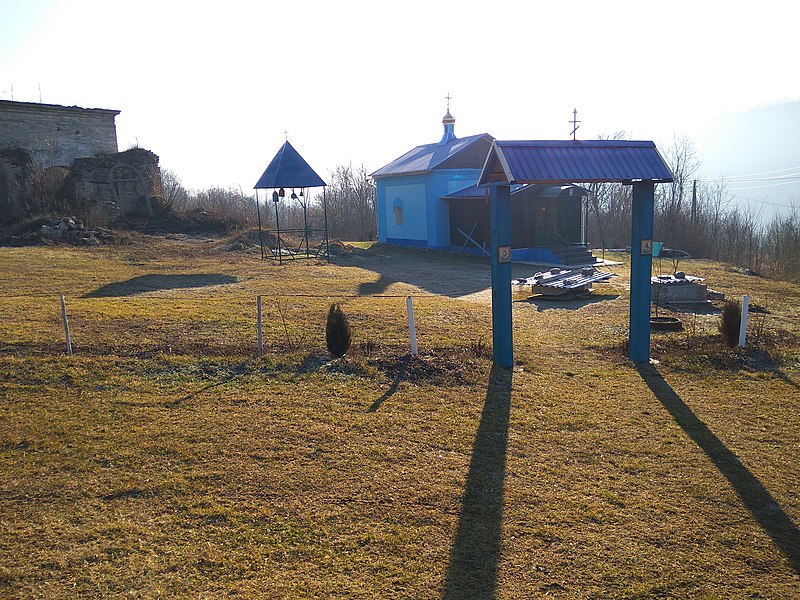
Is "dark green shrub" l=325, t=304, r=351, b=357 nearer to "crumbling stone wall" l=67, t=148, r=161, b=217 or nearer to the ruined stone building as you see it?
the ruined stone building

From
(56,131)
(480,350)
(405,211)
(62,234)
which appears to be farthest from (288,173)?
(56,131)

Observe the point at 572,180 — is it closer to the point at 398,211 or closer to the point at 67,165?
the point at 398,211

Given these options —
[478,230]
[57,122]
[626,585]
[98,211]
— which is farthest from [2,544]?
[57,122]

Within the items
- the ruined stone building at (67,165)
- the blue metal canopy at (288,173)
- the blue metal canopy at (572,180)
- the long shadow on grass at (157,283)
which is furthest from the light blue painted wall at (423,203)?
the blue metal canopy at (572,180)

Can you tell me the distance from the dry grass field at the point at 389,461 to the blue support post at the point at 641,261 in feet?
1.94

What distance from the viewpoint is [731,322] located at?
31.5ft

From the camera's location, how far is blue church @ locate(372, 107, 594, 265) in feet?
76.7

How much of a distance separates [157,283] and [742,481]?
14365mm

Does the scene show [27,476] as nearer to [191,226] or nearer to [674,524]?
[674,524]

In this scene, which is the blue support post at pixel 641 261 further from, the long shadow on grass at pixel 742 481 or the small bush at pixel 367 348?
the small bush at pixel 367 348

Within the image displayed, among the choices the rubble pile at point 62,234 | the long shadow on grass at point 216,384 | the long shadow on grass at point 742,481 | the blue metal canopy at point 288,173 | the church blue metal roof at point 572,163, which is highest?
the blue metal canopy at point 288,173

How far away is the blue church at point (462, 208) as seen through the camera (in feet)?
76.7

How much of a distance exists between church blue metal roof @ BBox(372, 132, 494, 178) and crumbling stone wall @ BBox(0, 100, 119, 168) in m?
14.5

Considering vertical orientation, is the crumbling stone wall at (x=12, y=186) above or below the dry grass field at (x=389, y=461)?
above
